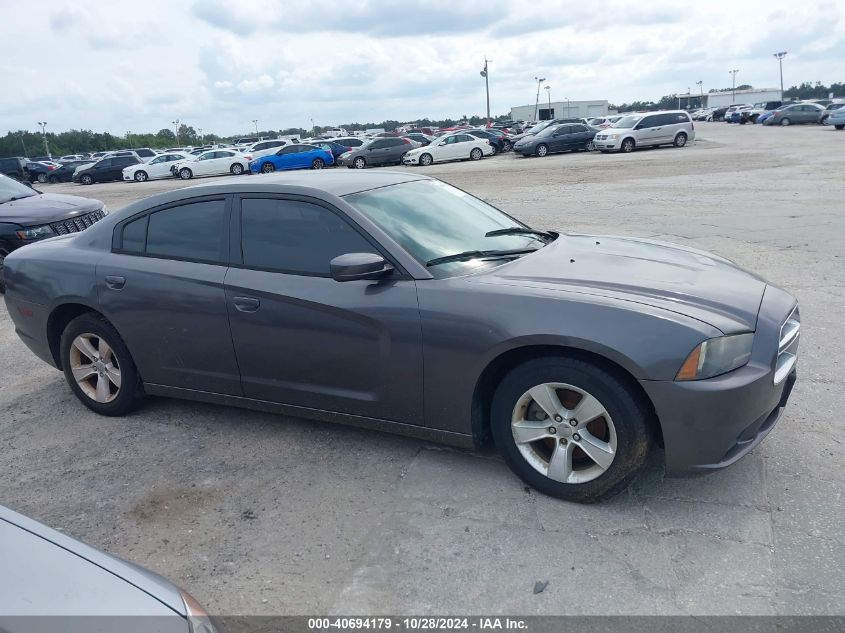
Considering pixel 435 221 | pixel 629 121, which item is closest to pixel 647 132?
pixel 629 121

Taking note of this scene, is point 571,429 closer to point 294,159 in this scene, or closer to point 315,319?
point 315,319

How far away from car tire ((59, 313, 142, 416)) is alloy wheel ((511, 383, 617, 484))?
2724mm

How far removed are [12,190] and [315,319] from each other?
8959 millimetres

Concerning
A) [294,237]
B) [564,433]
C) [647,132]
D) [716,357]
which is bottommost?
[564,433]

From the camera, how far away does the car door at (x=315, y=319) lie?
3703 mm

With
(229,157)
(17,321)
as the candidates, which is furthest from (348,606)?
(229,157)

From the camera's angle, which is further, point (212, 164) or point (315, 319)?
point (212, 164)

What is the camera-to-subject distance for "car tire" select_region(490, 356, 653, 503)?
3238 millimetres

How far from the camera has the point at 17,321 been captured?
16.8 feet

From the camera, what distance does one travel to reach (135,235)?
4.64 m

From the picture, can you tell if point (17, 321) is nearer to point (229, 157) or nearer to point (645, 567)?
point (645, 567)

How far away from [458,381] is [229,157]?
1400 inches

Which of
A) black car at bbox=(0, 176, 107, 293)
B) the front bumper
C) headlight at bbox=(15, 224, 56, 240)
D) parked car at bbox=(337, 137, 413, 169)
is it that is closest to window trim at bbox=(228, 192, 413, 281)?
the front bumper

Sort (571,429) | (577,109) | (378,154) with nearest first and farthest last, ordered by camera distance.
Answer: (571,429) → (378,154) → (577,109)
